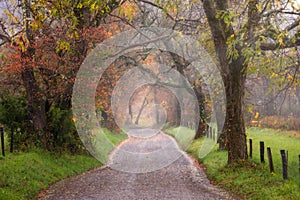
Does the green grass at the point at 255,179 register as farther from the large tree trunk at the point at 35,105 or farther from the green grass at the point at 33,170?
the large tree trunk at the point at 35,105

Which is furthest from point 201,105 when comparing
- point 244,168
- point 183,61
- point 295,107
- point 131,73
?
point 295,107

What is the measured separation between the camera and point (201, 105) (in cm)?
2800

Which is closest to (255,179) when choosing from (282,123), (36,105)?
(36,105)

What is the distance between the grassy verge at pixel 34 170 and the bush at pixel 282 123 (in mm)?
19406

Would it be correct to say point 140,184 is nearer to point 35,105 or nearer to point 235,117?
point 235,117

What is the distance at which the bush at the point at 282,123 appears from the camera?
3309 cm

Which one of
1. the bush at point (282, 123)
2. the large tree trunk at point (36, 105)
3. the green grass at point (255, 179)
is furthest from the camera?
the bush at point (282, 123)

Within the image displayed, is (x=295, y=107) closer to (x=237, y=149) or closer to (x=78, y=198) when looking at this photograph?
(x=237, y=149)

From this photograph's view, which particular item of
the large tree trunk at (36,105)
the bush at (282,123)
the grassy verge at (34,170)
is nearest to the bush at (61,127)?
the large tree trunk at (36,105)

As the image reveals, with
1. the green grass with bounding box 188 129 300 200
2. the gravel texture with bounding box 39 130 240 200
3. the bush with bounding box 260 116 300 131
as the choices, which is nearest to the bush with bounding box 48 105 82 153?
the gravel texture with bounding box 39 130 240 200

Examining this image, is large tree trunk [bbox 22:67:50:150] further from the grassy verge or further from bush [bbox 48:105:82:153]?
the grassy verge

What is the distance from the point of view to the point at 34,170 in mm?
14305

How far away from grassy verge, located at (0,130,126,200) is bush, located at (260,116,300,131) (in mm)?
19406

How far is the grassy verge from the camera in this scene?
11703 millimetres
